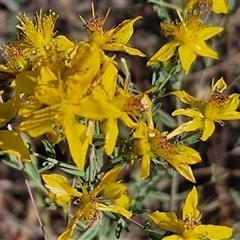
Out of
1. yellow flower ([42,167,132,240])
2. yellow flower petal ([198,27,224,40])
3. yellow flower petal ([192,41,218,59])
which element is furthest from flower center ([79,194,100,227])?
yellow flower petal ([198,27,224,40])

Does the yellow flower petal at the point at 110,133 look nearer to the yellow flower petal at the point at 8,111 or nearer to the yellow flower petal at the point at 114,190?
the yellow flower petal at the point at 114,190

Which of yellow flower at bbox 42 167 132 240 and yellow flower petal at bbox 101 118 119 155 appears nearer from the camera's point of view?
yellow flower petal at bbox 101 118 119 155

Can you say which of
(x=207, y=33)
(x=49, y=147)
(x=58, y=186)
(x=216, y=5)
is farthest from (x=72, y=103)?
(x=216, y=5)

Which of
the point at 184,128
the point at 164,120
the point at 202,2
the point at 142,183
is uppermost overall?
the point at 202,2

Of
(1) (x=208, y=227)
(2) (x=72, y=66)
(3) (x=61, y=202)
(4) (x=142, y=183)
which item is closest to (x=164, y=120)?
(4) (x=142, y=183)

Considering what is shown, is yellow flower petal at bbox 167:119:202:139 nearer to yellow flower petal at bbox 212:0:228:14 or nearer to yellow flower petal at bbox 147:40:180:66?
yellow flower petal at bbox 147:40:180:66

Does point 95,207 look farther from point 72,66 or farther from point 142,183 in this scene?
point 142,183
